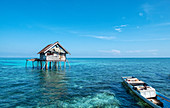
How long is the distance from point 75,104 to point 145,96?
775 centimetres

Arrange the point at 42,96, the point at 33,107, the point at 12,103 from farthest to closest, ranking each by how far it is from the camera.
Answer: the point at 42,96 → the point at 12,103 → the point at 33,107

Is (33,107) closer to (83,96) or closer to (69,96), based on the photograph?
(69,96)

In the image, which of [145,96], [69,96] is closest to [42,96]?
[69,96]

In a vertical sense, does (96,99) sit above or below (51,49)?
below

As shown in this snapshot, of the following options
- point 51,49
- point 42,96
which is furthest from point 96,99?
point 51,49

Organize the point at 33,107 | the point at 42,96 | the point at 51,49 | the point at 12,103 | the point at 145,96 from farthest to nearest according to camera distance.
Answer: the point at 51,49 < the point at 42,96 < the point at 145,96 < the point at 12,103 < the point at 33,107

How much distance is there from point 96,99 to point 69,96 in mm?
3365

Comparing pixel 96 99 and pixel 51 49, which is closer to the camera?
pixel 96 99

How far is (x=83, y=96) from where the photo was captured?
14062 millimetres

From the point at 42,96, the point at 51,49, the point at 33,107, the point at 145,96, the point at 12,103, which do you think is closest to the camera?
the point at 33,107

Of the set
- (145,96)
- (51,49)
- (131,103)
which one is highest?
(51,49)

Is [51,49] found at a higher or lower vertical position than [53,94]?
higher

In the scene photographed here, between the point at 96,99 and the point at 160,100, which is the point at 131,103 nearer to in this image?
the point at 160,100

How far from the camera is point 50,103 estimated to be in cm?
1186
